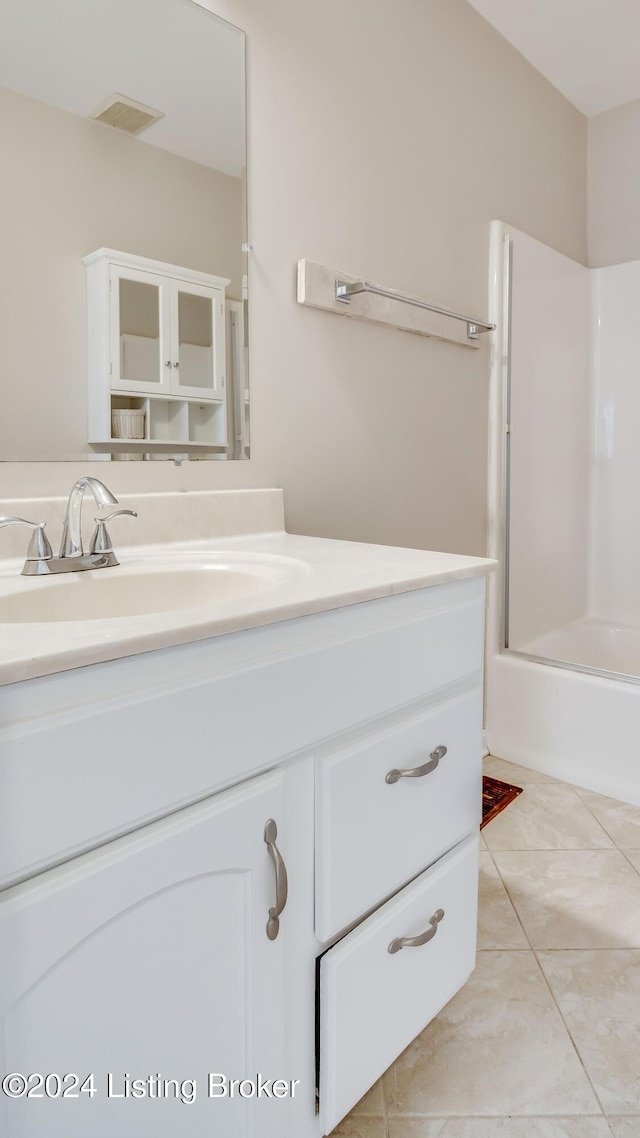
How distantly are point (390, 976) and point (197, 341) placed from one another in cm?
108

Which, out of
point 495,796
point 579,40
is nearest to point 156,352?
point 495,796

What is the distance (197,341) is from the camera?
1233 millimetres

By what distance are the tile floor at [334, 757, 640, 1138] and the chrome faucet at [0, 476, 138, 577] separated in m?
0.89

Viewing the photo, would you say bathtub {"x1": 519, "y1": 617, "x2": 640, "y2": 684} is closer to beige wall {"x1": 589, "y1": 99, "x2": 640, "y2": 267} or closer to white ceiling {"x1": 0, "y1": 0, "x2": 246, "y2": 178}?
beige wall {"x1": 589, "y1": 99, "x2": 640, "y2": 267}

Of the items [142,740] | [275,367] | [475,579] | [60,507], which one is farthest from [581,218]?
[142,740]

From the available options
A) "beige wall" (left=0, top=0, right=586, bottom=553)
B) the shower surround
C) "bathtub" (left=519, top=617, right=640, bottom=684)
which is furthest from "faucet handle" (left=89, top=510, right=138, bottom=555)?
"bathtub" (left=519, top=617, right=640, bottom=684)

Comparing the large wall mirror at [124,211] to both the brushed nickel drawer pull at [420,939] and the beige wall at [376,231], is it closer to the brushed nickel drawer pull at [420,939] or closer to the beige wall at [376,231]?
the beige wall at [376,231]

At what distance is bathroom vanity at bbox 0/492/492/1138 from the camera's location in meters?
0.55

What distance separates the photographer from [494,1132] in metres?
0.94

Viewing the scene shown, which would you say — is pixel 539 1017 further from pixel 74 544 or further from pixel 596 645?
pixel 596 645

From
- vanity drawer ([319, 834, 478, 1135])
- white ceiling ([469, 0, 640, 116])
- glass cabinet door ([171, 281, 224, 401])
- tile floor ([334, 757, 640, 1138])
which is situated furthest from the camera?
white ceiling ([469, 0, 640, 116])

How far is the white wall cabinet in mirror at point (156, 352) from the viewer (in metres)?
1.08

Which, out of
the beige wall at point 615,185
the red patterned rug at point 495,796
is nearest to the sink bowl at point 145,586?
the red patterned rug at point 495,796

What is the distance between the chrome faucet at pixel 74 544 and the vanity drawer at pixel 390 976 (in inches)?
24.3
